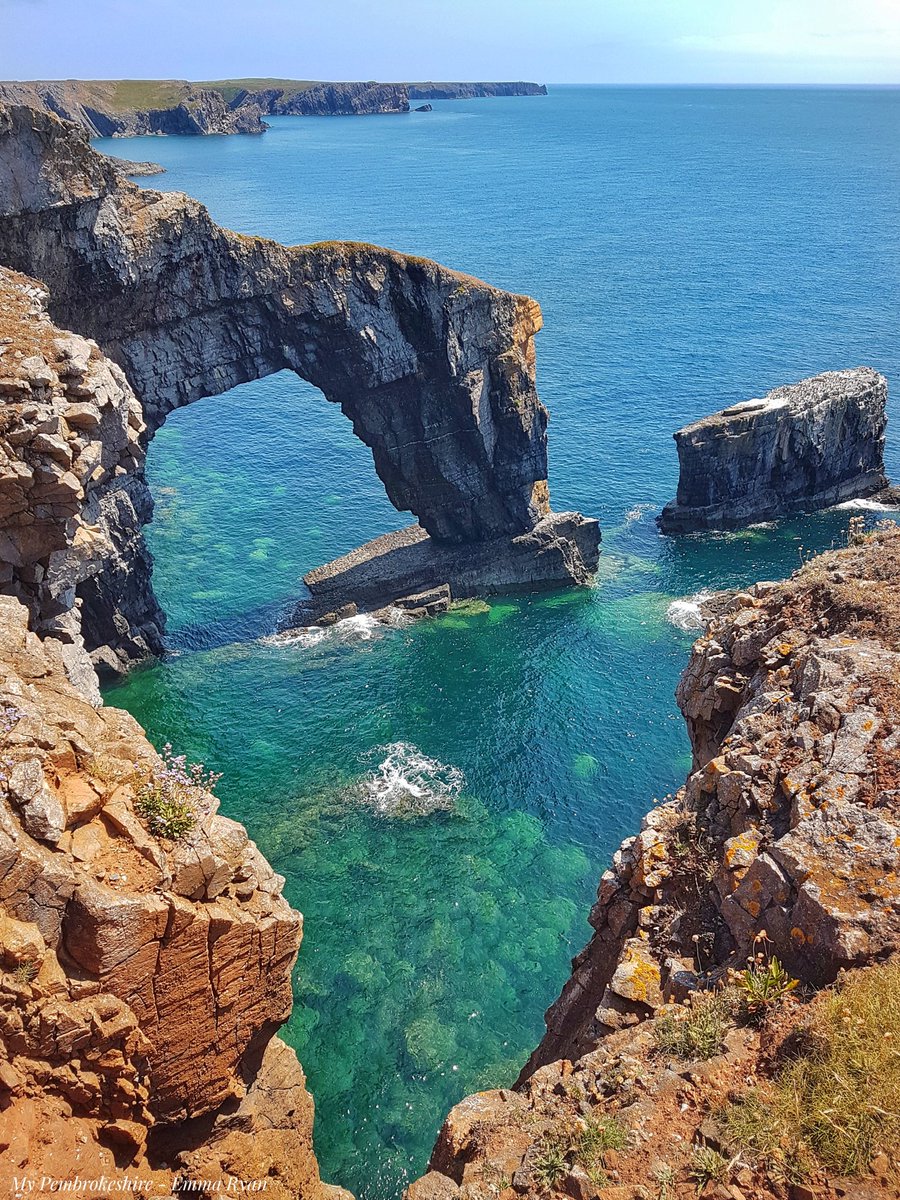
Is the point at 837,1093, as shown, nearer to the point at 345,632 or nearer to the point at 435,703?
the point at 435,703

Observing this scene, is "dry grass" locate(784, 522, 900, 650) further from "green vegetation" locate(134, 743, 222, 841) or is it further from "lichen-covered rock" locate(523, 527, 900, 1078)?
"green vegetation" locate(134, 743, 222, 841)

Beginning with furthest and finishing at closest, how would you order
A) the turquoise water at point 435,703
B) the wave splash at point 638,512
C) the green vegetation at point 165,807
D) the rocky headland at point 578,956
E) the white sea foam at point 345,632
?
the wave splash at point 638,512, the white sea foam at point 345,632, the turquoise water at point 435,703, the green vegetation at point 165,807, the rocky headland at point 578,956

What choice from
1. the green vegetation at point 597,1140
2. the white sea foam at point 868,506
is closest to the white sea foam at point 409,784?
the green vegetation at point 597,1140

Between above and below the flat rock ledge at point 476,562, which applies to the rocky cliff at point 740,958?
above

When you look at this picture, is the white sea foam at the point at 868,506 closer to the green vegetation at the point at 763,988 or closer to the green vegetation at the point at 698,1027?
Result: the green vegetation at the point at 763,988

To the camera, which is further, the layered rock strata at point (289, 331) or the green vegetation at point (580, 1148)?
the layered rock strata at point (289, 331)

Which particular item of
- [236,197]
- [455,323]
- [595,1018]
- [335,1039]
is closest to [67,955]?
[595,1018]
